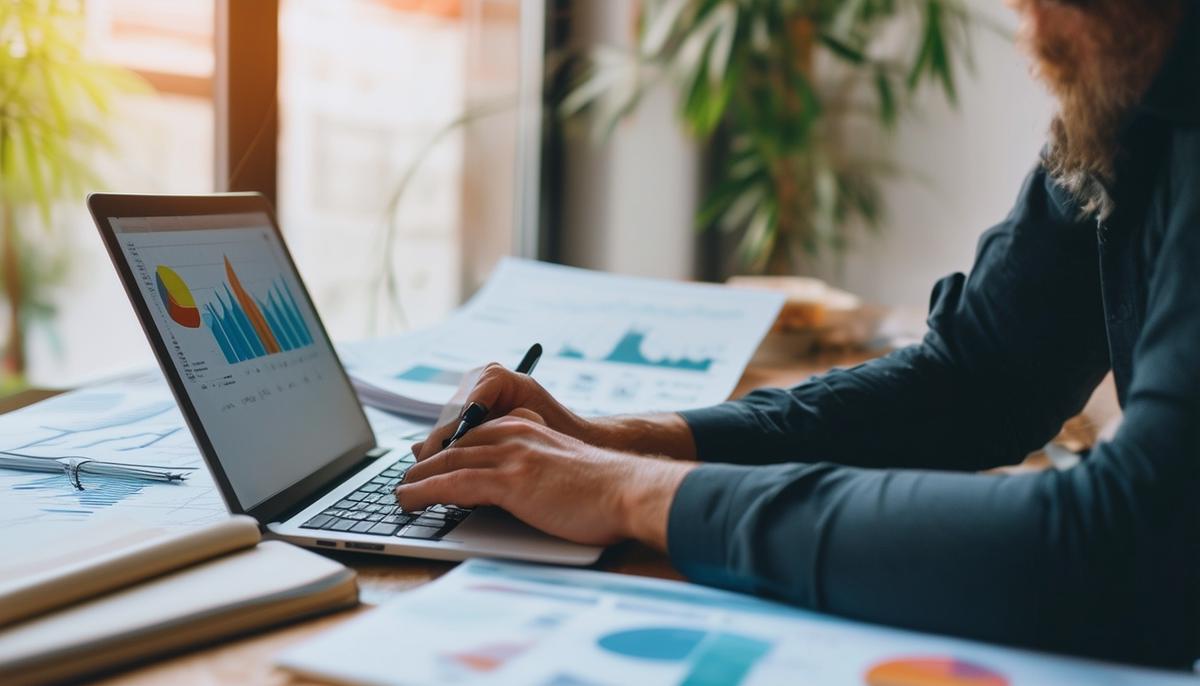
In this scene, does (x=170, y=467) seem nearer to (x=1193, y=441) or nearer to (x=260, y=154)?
(x=260, y=154)

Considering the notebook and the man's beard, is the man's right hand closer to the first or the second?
the notebook

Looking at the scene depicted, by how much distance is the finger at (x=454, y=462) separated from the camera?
28.9 inches

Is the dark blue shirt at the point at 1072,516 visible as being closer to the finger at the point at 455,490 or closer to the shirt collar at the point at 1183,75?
the shirt collar at the point at 1183,75

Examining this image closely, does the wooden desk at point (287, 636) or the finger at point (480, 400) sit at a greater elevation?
the finger at point (480, 400)

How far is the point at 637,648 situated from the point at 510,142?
1.90m

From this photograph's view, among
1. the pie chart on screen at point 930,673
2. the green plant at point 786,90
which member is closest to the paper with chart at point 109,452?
the pie chart on screen at point 930,673

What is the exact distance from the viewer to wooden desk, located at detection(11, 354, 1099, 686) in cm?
51

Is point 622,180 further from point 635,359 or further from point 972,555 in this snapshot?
point 972,555

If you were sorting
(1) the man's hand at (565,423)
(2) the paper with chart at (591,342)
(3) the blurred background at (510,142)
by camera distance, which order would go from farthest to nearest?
(3) the blurred background at (510,142) < (2) the paper with chart at (591,342) < (1) the man's hand at (565,423)

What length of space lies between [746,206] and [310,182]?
44.6 inches

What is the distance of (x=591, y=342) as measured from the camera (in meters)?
1.32

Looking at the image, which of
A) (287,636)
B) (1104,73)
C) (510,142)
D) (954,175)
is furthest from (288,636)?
(954,175)

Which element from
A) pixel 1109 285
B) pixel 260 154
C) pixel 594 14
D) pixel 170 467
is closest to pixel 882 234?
pixel 594 14

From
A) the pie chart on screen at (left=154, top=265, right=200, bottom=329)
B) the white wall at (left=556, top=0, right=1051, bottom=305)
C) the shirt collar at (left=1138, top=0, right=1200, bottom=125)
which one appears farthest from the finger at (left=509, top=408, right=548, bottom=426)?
the white wall at (left=556, top=0, right=1051, bottom=305)
